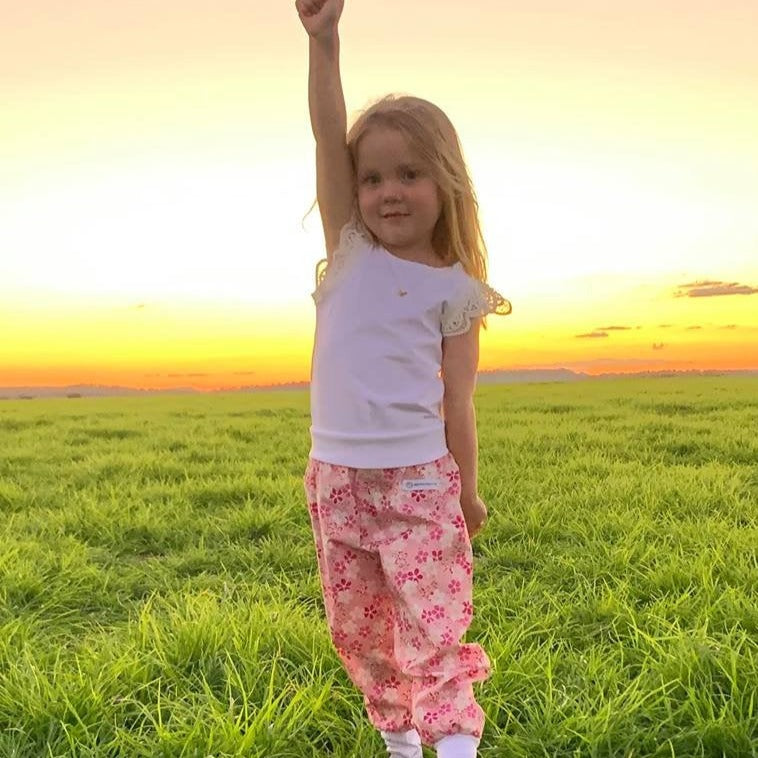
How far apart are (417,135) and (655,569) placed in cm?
263

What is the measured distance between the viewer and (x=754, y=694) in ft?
8.39

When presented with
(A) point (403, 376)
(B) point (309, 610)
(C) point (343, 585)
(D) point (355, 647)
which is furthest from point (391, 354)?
(B) point (309, 610)

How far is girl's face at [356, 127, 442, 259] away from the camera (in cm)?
215

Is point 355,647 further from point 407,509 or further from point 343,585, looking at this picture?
point 407,509

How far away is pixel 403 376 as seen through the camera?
7.20 ft

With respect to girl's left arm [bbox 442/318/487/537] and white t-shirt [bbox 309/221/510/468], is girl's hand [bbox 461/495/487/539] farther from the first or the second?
white t-shirt [bbox 309/221/510/468]

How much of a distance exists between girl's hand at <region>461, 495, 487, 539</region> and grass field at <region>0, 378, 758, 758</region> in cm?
60

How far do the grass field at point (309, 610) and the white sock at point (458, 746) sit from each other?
0.29 metres

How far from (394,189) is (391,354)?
41 centimetres

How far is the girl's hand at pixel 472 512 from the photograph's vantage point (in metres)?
2.33

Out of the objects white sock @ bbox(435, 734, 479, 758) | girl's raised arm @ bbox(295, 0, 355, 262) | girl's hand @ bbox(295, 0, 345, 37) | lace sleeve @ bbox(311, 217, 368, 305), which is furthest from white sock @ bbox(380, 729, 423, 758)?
girl's hand @ bbox(295, 0, 345, 37)

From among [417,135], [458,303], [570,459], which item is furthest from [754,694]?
[570,459]

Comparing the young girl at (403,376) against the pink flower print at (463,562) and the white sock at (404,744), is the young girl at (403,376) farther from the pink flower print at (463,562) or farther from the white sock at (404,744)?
the white sock at (404,744)

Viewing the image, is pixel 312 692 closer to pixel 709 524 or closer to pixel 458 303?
pixel 458 303
